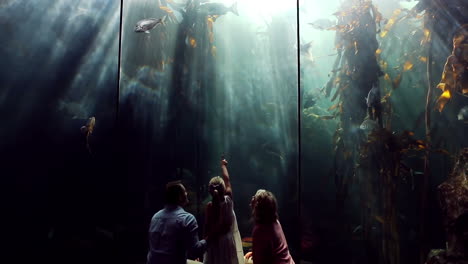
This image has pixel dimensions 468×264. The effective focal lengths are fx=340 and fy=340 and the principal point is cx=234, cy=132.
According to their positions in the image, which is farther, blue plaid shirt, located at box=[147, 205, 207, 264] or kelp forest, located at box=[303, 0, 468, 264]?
kelp forest, located at box=[303, 0, 468, 264]

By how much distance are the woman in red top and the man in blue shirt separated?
54cm

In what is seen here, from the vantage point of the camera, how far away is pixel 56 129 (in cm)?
636

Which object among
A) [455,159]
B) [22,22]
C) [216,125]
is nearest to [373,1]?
[455,159]

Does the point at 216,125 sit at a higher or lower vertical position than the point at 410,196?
higher

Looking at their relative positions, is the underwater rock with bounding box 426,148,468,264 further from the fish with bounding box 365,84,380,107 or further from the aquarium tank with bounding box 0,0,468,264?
the fish with bounding box 365,84,380,107

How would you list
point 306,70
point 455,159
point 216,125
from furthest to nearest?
point 216,125
point 306,70
point 455,159

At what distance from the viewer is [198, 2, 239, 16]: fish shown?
8445 mm

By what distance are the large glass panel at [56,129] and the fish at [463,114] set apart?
600 centimetres

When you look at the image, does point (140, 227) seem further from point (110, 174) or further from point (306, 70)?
point (306, 70)

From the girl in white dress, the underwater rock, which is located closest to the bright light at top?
the underwater rock

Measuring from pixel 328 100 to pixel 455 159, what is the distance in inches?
96.8

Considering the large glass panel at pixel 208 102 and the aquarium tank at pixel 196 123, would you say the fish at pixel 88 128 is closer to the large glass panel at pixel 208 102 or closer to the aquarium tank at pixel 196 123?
the aquarium tank at pixel 196 123

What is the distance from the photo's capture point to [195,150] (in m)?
9.26

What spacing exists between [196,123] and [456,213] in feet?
19.8
